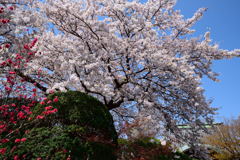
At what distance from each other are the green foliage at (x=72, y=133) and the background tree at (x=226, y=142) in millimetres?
14649

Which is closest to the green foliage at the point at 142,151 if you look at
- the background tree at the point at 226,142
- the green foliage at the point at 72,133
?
the green foliage at the point at 72,133

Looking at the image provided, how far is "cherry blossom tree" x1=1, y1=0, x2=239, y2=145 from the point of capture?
646 centimetres

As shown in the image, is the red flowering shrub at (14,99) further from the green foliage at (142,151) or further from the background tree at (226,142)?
the background tree at (226,142)

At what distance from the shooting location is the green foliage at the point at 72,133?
3.31 metres

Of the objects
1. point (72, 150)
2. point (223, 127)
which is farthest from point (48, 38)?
point (223, 127)

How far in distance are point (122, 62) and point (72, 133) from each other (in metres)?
4.51

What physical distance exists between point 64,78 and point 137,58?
3.20m

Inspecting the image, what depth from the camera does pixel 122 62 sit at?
752 cm

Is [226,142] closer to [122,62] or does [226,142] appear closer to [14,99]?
[122,62]

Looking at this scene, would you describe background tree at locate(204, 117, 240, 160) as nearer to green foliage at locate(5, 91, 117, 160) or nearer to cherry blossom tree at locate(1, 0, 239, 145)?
cherry blossom tree at locate(1, 0, 239, 145)

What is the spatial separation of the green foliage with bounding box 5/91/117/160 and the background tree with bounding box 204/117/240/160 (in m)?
14.6

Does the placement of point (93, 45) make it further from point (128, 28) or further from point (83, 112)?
point (83, 112)

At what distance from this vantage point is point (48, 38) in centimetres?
720

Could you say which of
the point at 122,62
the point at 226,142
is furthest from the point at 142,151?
the point at 226,142
